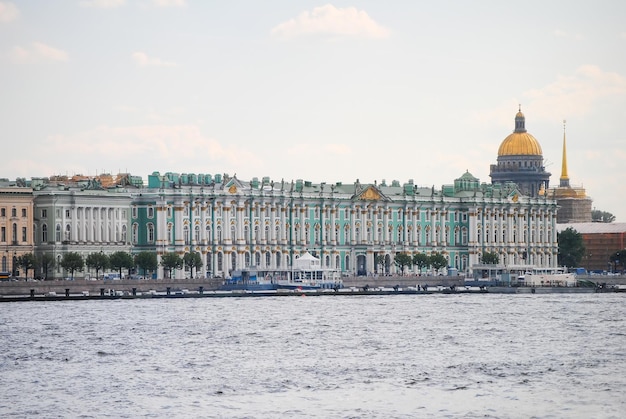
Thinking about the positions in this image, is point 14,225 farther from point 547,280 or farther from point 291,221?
point 547,280

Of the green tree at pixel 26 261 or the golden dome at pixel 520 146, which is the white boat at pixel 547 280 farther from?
the golden dome at pixel 520 146

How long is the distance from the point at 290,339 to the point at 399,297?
39.1 m

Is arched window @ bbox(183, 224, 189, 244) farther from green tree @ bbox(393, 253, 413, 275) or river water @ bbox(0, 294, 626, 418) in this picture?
river water @ bbox(0, 294, 626, 418)

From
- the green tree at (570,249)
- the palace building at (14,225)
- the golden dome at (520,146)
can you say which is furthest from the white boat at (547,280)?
the golden dome at (520,146)

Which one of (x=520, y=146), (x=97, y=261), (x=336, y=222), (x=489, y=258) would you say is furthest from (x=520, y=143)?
(x=97, y=261)

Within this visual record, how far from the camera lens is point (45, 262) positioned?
10019 centimetres

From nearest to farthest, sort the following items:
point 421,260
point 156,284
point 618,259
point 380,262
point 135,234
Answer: point 156,284 < point 135,234 < point 380,262 < point 421,260 < point 618,259

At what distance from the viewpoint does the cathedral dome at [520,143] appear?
168 meters

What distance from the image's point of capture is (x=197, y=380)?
4794 centimetres

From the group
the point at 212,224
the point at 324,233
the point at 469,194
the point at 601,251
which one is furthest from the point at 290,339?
the point at 601,251

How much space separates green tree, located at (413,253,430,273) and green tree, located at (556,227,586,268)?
28427 millimetres

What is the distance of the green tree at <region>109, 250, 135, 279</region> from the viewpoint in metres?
102

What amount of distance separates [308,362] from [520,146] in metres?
117

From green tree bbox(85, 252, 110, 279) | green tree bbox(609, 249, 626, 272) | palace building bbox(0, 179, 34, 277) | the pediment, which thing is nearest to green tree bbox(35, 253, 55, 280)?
palace building bbox(0, 179, 34, 277)
